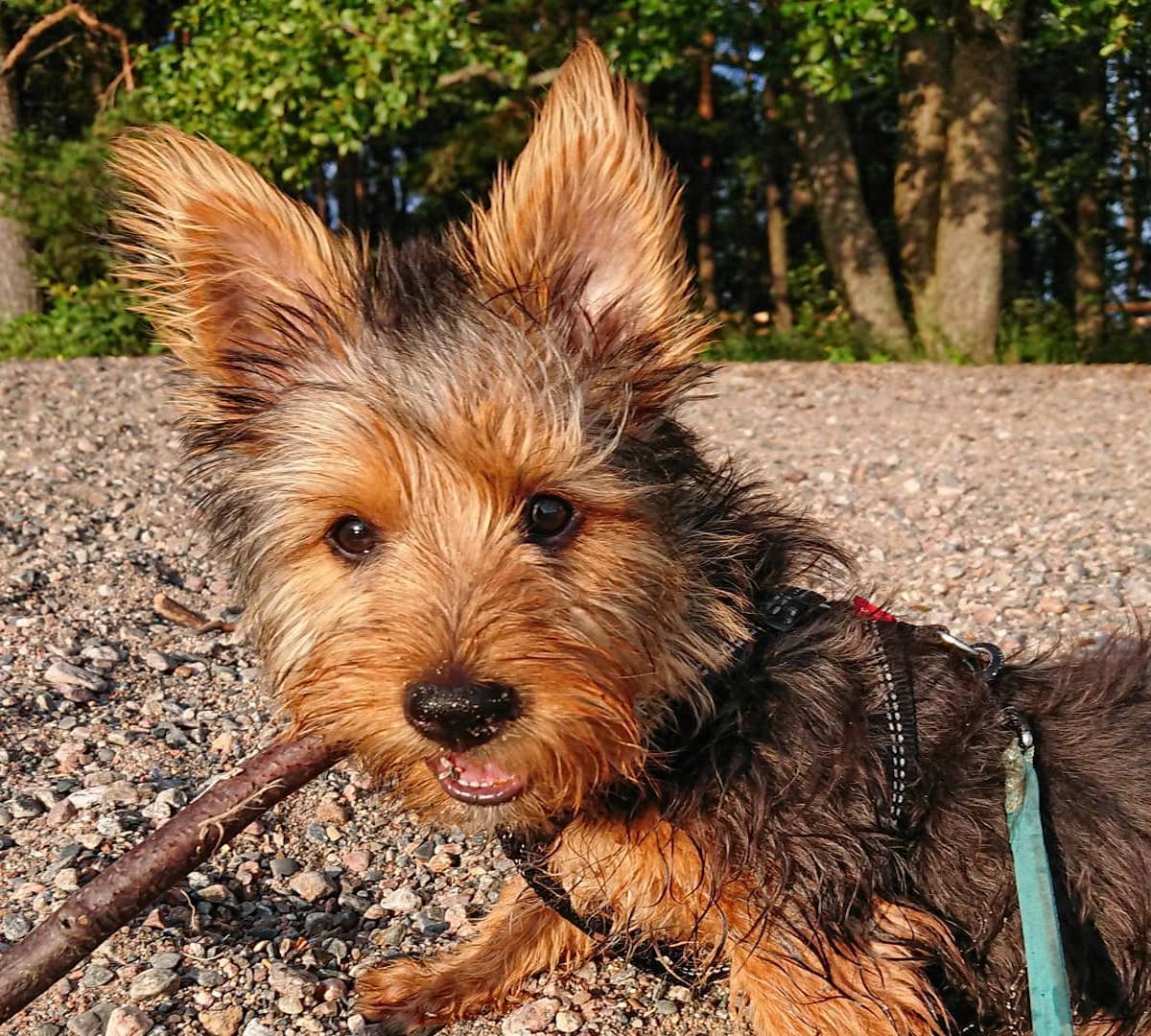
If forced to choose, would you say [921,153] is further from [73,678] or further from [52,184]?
[73,678]

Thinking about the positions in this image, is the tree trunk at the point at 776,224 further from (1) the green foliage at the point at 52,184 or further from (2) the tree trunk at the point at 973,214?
(1) the green foliage at the point at 52,184

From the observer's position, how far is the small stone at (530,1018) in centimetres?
329

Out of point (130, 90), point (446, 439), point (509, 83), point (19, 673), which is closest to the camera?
point (446, 439)

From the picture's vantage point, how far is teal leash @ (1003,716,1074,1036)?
8.13ft

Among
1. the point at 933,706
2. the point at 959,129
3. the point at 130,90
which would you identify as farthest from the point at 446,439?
the point at 130,90

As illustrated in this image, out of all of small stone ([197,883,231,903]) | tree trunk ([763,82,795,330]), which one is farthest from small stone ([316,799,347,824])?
tree trunk ([763,82,795,330])

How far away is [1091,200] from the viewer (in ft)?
74.4

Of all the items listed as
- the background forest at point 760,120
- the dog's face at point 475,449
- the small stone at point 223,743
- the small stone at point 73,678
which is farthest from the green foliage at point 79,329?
the dog's face at point 475,449

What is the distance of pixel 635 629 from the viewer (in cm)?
273

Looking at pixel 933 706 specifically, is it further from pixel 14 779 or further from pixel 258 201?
pixel 14 779

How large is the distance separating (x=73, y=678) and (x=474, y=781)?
9.45 ft

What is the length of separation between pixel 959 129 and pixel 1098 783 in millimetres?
13884

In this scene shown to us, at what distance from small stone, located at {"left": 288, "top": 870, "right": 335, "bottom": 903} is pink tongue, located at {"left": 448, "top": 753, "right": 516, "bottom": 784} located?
1.32 metres

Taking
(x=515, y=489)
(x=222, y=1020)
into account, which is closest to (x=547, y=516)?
(x=515, y=489)
